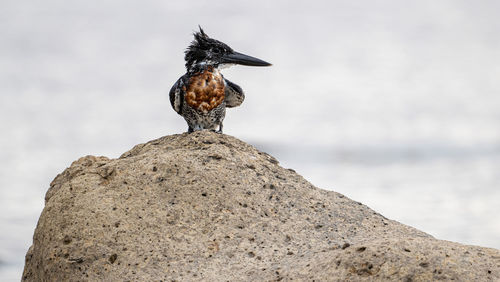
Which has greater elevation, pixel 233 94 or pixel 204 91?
pixel 233 94

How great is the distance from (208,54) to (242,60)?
0.44 m

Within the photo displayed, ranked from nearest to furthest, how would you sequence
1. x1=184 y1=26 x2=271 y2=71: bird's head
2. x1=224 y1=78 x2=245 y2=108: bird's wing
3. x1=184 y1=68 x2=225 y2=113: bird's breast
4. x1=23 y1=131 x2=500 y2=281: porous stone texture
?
1. x1=23 y1=131 x2=500 y2=281: porous stone texture
2. x1=184 y1=68 x2=225 y2=113: bird's breast
3. x1=184 y1=26 x2=271 y2=71: bird's head
4. x1=224 y1=78 x2=245 y2=108: bird's wing

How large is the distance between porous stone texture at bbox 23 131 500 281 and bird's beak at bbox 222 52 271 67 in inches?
39.7

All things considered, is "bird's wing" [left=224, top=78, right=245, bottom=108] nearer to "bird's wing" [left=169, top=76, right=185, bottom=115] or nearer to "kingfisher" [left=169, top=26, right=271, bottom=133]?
"kingfisher" [left=169, top=26, right=271, bottom=133]

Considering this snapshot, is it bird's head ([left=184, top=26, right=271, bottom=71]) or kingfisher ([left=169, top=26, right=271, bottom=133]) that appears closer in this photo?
kingfisher ([left=169, top=26, right=271, bottom=133])

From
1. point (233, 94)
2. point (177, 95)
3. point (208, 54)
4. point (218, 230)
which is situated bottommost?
point (218, 230)

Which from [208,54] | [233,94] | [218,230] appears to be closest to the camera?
[218,230]

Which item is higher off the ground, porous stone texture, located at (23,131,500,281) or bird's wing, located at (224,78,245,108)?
bird's wing, located at (224,78,245,108)

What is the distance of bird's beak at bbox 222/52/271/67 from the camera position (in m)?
7.36

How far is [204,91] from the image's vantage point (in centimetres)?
701

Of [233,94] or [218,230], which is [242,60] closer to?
[233,94]

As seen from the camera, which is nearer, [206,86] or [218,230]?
[218,230]

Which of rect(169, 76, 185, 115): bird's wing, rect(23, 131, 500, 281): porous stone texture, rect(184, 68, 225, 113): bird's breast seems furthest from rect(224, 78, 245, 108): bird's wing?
rect(23, 131, 500, 281): porous stone texture

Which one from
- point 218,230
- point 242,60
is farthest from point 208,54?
point 218,230
